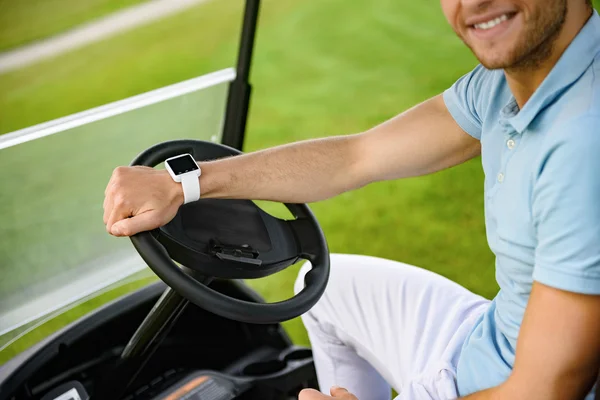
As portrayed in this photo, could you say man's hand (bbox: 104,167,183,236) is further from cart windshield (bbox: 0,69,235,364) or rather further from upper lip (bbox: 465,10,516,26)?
upper lip (bbox: 465,10,516,26)

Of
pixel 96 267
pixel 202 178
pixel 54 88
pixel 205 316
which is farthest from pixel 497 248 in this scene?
pixel 54 88

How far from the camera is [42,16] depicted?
16.6 ft

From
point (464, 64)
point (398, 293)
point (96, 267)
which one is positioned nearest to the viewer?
point (398, 293)

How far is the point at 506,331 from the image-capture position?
122cm

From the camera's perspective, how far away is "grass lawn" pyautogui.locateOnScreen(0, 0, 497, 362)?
2.85 m

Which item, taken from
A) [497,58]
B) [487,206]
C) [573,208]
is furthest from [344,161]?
[573,208]

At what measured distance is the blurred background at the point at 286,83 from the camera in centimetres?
242

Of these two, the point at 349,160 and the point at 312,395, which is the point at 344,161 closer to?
the point at 349,160

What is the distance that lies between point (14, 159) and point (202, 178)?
32 cm

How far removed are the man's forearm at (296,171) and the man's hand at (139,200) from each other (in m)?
0.12

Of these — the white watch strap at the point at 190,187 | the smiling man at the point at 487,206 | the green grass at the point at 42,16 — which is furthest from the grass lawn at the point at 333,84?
the white watch strap at the point at 190,187

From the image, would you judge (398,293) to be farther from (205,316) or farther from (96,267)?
(96,267)

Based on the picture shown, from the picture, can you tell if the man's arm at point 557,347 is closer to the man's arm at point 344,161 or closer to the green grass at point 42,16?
the man's arm at point 344,161

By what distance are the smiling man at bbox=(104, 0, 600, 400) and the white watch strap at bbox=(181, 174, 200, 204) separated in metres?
0.01
